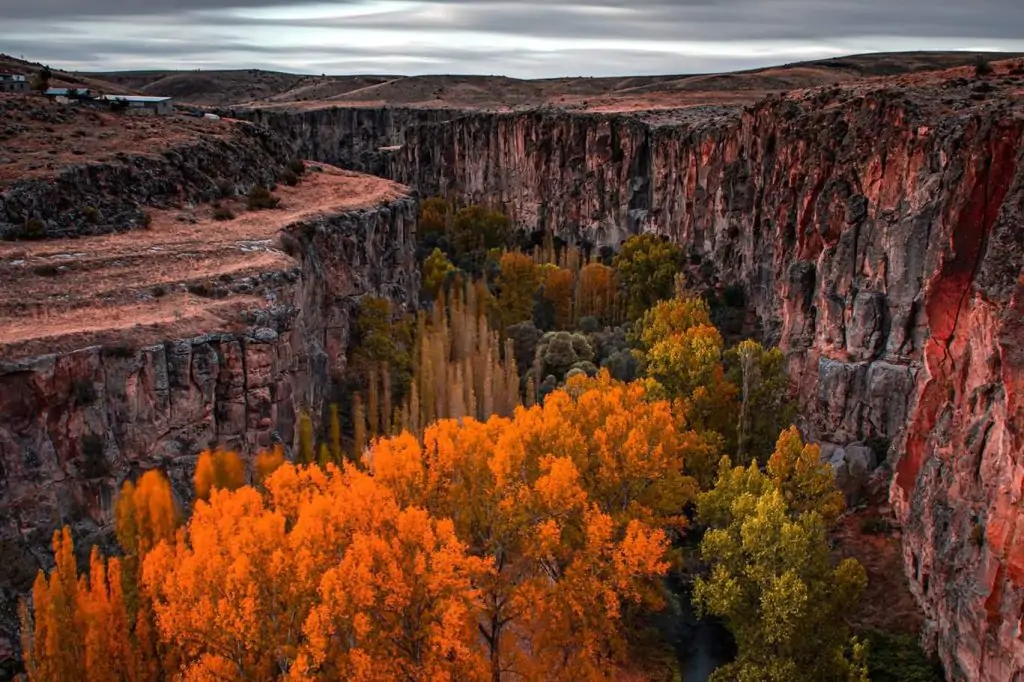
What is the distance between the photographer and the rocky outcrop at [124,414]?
33.4 metres

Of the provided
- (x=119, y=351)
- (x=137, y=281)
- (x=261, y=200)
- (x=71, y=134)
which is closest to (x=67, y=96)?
(x=71, y=134)

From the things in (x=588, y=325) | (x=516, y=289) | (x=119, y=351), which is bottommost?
(x=588, y=325)

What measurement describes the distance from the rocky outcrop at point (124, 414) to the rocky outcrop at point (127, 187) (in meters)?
14.7

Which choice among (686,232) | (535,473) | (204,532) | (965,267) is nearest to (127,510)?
(204,532)

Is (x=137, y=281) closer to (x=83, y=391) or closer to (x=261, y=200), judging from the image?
(x=83, y=391)

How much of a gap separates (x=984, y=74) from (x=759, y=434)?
25.4 meters

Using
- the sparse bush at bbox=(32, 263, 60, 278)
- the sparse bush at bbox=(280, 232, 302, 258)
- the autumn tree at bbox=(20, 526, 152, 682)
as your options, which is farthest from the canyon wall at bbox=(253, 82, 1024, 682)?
the sparse bush at bbox=(32, 263, 60, 278)

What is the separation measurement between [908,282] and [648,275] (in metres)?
38.4

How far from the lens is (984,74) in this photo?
183ft

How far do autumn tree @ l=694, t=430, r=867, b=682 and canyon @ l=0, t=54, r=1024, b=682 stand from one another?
10.9ft

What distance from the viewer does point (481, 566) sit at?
2975 cm

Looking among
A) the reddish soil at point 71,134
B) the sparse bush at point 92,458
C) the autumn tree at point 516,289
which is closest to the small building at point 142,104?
the reddish soil at point 71,134

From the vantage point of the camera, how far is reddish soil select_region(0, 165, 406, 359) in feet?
125

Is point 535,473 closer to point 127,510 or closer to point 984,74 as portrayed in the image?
point 127,510
